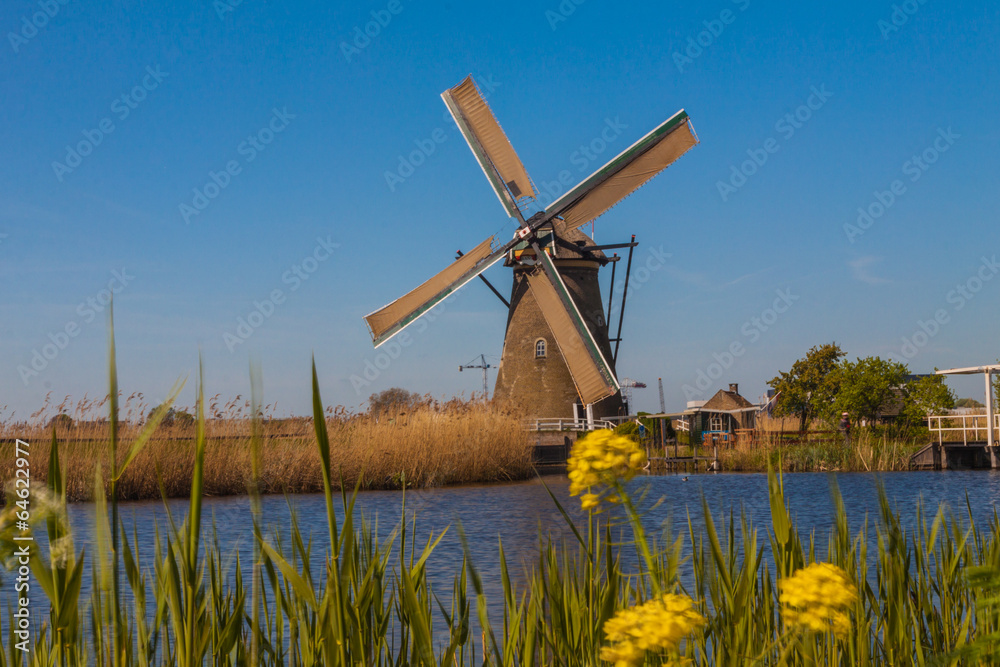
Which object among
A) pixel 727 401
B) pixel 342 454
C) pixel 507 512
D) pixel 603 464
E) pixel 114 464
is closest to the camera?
pixel 114 464

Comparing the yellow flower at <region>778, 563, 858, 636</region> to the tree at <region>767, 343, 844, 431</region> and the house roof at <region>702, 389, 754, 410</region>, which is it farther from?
the house roof at <region>702, 389, 754, 410</region>

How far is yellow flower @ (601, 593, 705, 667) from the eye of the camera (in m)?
1.35

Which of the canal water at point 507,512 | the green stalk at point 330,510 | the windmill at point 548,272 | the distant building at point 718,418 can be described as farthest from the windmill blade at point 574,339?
the green stalk at point 330,510

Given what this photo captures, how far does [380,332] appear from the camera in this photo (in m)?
21.0

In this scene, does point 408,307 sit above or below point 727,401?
above

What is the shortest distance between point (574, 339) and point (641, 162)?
4.62 metres

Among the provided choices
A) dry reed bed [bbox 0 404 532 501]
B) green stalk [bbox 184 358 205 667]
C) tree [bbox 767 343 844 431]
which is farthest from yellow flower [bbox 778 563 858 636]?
tree [bbox 767 343 844 431]

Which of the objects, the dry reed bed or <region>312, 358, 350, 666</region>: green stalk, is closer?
<region>312, 358, 350, 666</region>: green stalk

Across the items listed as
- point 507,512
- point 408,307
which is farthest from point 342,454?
point 408,307

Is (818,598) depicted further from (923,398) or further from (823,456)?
(923,398)

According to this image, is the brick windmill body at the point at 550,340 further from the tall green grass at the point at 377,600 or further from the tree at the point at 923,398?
the tall green grass at the point at 377,600

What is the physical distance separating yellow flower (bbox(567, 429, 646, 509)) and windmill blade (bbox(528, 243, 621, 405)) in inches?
728

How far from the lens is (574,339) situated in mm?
20625

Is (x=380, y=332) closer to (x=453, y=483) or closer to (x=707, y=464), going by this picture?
(x=453, y=483)
